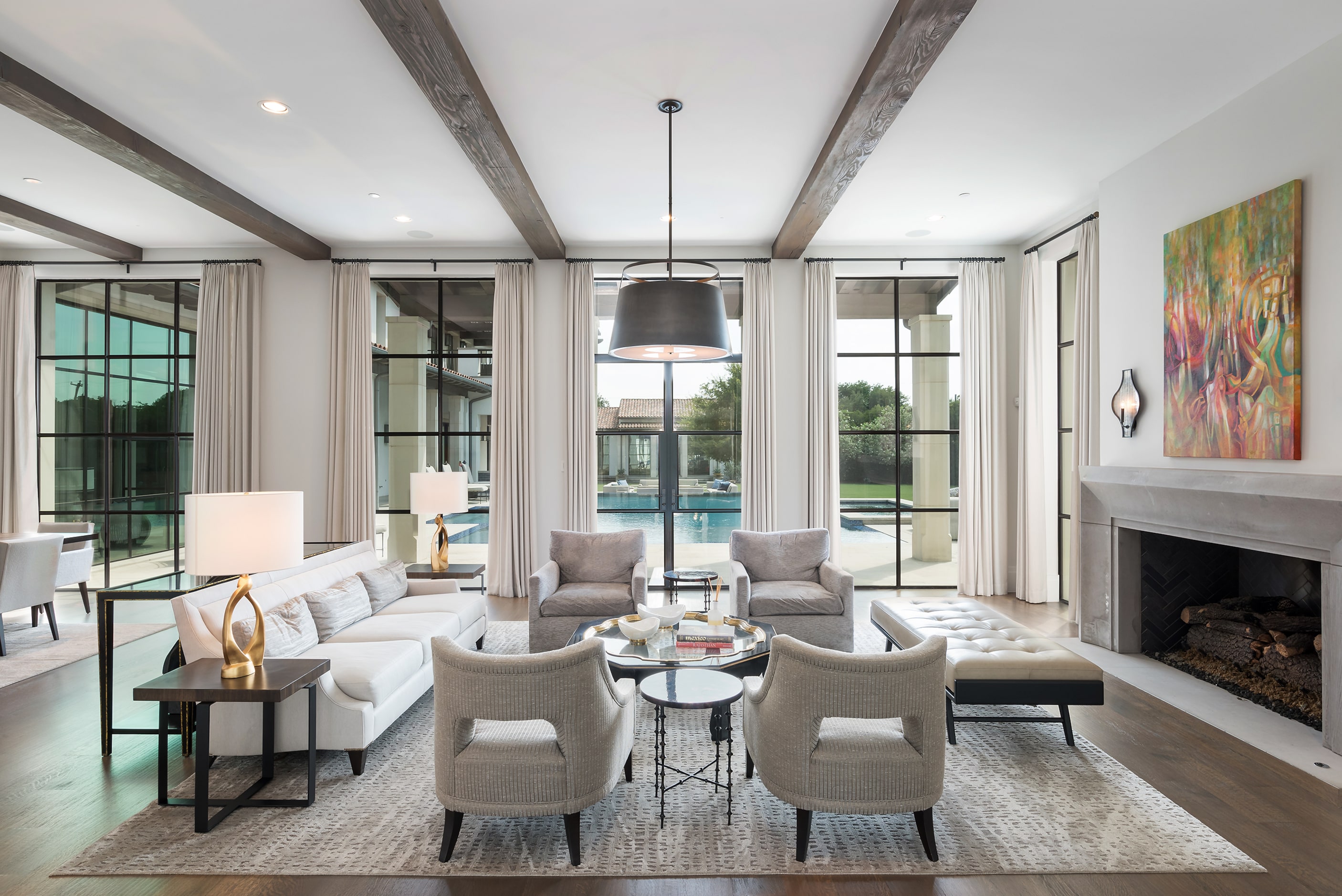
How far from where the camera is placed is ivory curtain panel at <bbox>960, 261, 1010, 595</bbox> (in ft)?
22.0

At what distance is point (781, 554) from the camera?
210 inches

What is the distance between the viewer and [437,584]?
193 inches

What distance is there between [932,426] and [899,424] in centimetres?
33

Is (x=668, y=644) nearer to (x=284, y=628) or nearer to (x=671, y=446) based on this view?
(x=284, y=628)

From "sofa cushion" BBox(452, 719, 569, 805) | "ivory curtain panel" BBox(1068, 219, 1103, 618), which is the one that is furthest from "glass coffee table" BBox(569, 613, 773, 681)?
"ivory curtain panel" BBox(1068, 219, 1103, 618)

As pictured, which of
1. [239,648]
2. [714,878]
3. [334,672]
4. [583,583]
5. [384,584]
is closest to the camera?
[714,878]

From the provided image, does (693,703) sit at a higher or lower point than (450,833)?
higher

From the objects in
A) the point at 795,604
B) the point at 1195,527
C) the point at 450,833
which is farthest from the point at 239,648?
the point at 1195,527

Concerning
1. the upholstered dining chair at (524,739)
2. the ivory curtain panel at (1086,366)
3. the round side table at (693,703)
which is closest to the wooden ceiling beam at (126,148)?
the upholstered dining chair at (524,739)

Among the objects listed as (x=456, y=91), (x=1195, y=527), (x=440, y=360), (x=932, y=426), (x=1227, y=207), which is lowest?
(x=1195, y=527)

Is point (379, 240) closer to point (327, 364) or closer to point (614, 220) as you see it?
point (327, 364)

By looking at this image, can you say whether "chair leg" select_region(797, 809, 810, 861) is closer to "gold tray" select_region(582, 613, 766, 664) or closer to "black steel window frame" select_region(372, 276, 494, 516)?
"gold tray" select_region(582, 613, 766, 664)

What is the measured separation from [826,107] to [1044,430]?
392cm

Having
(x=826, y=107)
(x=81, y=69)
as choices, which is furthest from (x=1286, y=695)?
(x=81, y=69)
